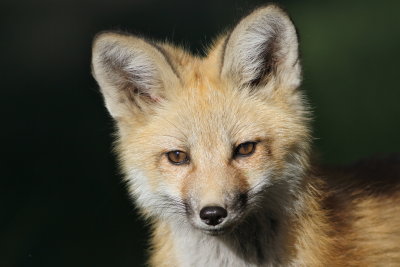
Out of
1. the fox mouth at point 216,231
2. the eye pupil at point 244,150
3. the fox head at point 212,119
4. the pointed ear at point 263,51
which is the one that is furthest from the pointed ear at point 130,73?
the fox mouth at point 216,231

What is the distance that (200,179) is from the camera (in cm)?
372

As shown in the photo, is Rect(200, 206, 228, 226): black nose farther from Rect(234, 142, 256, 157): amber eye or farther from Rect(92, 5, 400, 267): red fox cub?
Rect(234, 142, 256, 157): amber eye

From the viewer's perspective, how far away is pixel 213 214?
357 centimetres

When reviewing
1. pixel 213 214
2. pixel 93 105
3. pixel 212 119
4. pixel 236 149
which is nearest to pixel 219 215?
pixel 213 214

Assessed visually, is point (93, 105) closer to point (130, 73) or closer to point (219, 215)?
→ point (130, 73)

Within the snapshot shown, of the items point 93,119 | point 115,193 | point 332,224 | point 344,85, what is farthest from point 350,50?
point 332,224

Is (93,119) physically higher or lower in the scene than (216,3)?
lower

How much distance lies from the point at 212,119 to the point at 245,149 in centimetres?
22

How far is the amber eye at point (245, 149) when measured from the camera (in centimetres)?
386

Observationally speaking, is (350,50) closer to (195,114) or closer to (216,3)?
(216,3)

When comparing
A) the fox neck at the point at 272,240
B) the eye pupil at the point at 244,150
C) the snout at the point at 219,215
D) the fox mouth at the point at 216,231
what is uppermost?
the eye pupil at the point at 244,150

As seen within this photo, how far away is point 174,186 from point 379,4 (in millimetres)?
6872

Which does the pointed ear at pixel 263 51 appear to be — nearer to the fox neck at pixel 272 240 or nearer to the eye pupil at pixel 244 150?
the eye pupil at pixel 244 150

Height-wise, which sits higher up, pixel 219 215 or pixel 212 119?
pixel 212 119
